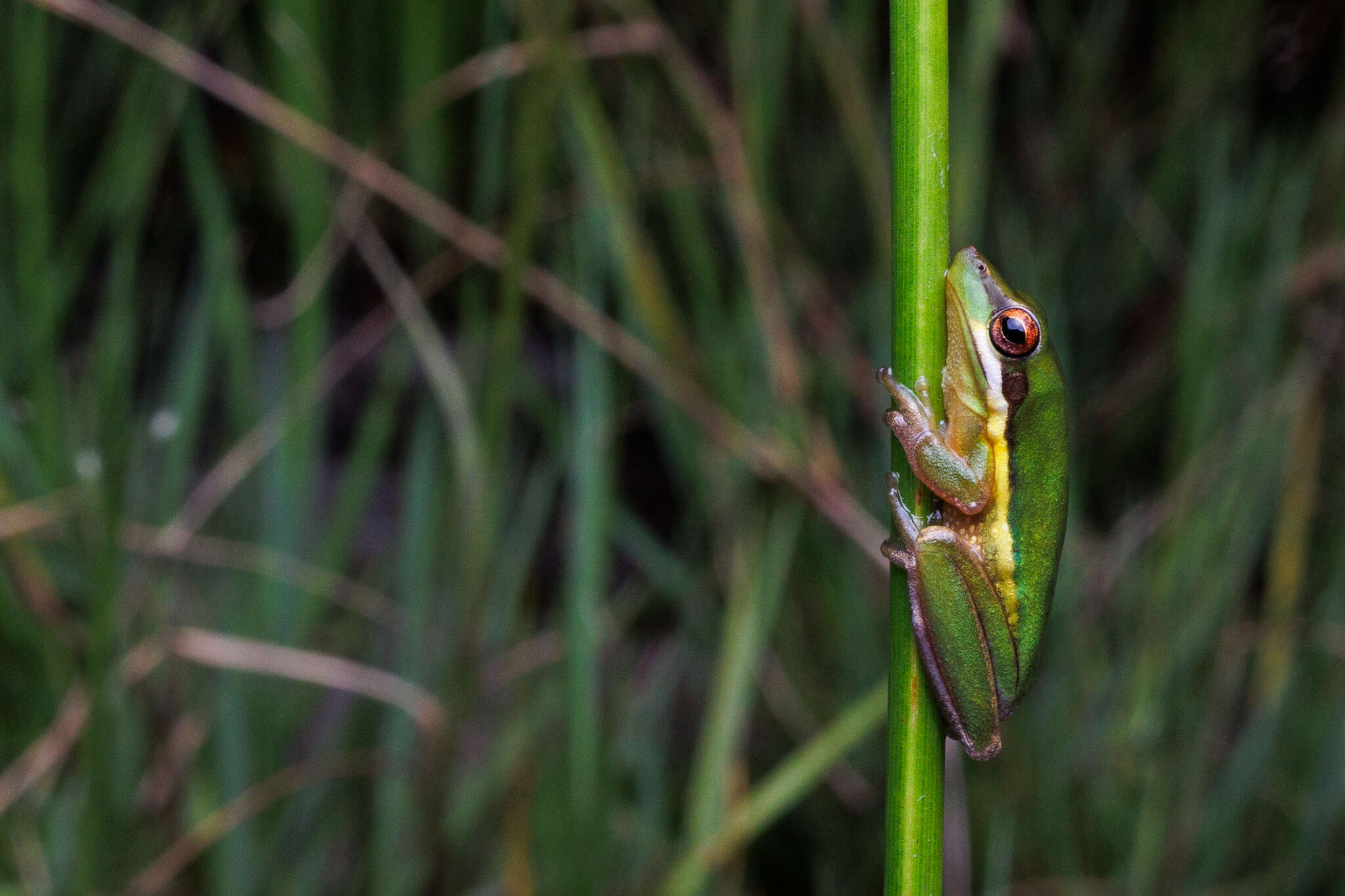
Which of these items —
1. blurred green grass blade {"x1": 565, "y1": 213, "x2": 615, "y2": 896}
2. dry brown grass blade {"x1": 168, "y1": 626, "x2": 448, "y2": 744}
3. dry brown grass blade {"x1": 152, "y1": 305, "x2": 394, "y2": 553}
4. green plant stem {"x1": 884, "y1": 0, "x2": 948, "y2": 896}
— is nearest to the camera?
green plant stem {"x1": 884, "y1": 0, "x2": 948, "y2": 896}

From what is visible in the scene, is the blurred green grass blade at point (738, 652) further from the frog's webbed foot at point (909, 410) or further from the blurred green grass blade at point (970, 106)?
the frog's webbed foot at point (909, 410)

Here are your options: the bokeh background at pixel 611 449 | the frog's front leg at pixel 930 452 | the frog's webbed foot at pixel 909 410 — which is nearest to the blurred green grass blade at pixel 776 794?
the bokeh background at pixel 611 449

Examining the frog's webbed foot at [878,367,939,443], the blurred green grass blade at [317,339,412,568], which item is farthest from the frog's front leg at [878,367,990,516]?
the blurred green grass blade at [317,339,412,568]

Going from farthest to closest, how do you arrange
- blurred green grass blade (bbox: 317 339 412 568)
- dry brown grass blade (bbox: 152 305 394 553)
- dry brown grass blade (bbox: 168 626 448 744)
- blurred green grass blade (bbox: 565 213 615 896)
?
blurred green grass blade (bbox: 317 339 412 568) < dry brown grass blade (bbox: 152 305 394 553) < dry brown grass blade (bbox: 168 626 448 744) < blurred green grass blade (bbox: 565 213 615 896)

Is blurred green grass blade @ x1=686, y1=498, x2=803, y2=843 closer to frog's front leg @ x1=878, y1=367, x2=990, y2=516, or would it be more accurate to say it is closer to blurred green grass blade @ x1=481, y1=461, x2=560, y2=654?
blurred green grass blade @ x1=481, y1=461, x2=560, y2=654

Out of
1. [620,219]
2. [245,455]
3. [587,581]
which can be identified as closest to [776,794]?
[587,581]

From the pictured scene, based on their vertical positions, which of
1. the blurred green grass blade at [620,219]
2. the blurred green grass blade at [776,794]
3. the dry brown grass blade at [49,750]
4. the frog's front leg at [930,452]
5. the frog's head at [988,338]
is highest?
the blurred green grass blade at [620,219]

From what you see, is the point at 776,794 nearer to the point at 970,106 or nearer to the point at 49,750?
the point at 49,750
